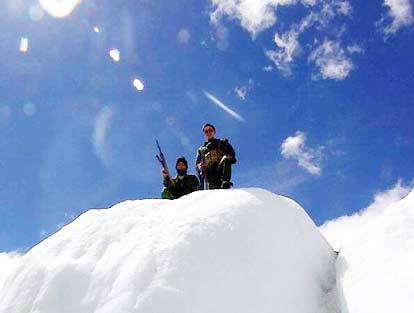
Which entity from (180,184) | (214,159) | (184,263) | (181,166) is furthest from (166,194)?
(184,263)

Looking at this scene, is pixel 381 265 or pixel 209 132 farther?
pixel 209 132

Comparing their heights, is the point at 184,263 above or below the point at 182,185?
below

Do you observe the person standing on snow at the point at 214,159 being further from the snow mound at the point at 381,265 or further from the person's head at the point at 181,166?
the snow mound at the point at 381,265

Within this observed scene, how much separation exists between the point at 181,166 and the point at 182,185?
455 mm

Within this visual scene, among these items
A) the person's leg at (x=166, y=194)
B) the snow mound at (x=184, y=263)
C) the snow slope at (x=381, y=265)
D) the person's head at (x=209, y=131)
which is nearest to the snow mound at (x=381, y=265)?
the snow slope at (x=381, y=265)

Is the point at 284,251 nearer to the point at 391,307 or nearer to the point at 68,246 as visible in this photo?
the point at 391,307

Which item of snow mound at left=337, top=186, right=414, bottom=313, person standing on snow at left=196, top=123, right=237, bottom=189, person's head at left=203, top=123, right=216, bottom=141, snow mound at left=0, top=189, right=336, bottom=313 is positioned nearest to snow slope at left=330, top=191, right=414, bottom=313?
snow mound at left=337, top=186, right=414, bottom=313

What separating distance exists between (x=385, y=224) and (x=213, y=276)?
252cm

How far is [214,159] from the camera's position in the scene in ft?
32.4

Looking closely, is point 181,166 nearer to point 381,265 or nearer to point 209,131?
point 209,131

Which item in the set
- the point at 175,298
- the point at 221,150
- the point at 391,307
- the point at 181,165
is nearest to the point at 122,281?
the point at 175,298

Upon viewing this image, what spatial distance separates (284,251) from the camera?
6.97 metres

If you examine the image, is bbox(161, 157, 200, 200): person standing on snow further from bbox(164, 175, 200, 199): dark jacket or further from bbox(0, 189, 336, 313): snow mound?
bbox(0, 189, 336, 313): snow mound

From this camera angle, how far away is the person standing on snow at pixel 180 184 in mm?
10867
